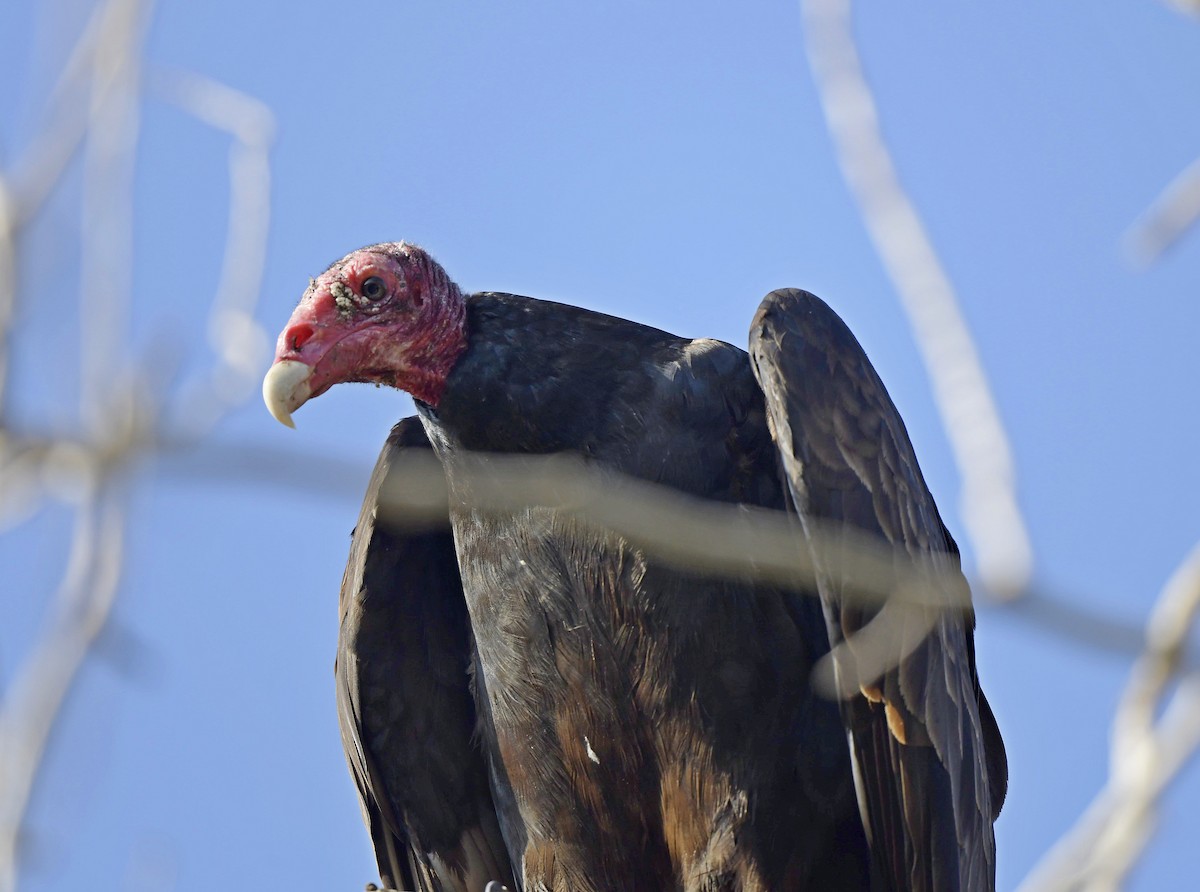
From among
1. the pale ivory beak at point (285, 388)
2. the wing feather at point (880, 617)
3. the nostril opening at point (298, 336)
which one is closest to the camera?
the wing feather at point (880, 617)

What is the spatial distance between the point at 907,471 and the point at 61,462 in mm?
2894

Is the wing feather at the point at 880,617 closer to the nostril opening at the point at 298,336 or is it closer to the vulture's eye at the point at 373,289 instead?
the vulture's eye at the point at 373,289

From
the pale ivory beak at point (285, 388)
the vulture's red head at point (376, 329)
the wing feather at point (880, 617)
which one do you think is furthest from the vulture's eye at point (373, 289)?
the wing feather at point (880, 617)

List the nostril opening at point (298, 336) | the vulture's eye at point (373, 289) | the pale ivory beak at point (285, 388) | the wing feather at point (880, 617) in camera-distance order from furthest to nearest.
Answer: the vulture's eye at point (373, 289), the nostril opening at point (298, 336), the pale ivory beak at point (285, 388), the wing feather at point (880, 617)

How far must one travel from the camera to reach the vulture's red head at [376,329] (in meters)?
4.78

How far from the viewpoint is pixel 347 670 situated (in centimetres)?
529

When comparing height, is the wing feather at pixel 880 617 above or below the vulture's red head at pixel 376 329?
below

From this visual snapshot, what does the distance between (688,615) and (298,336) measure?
1.36m

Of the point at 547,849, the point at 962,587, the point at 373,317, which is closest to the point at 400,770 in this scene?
the point at 547,849

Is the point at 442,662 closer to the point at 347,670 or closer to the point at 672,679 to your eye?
the point at 347,670

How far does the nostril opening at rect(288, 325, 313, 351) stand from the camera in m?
4.73

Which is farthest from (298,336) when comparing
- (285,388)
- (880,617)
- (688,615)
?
(880,617)

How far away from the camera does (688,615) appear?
468cm

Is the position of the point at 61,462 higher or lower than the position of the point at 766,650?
higher
